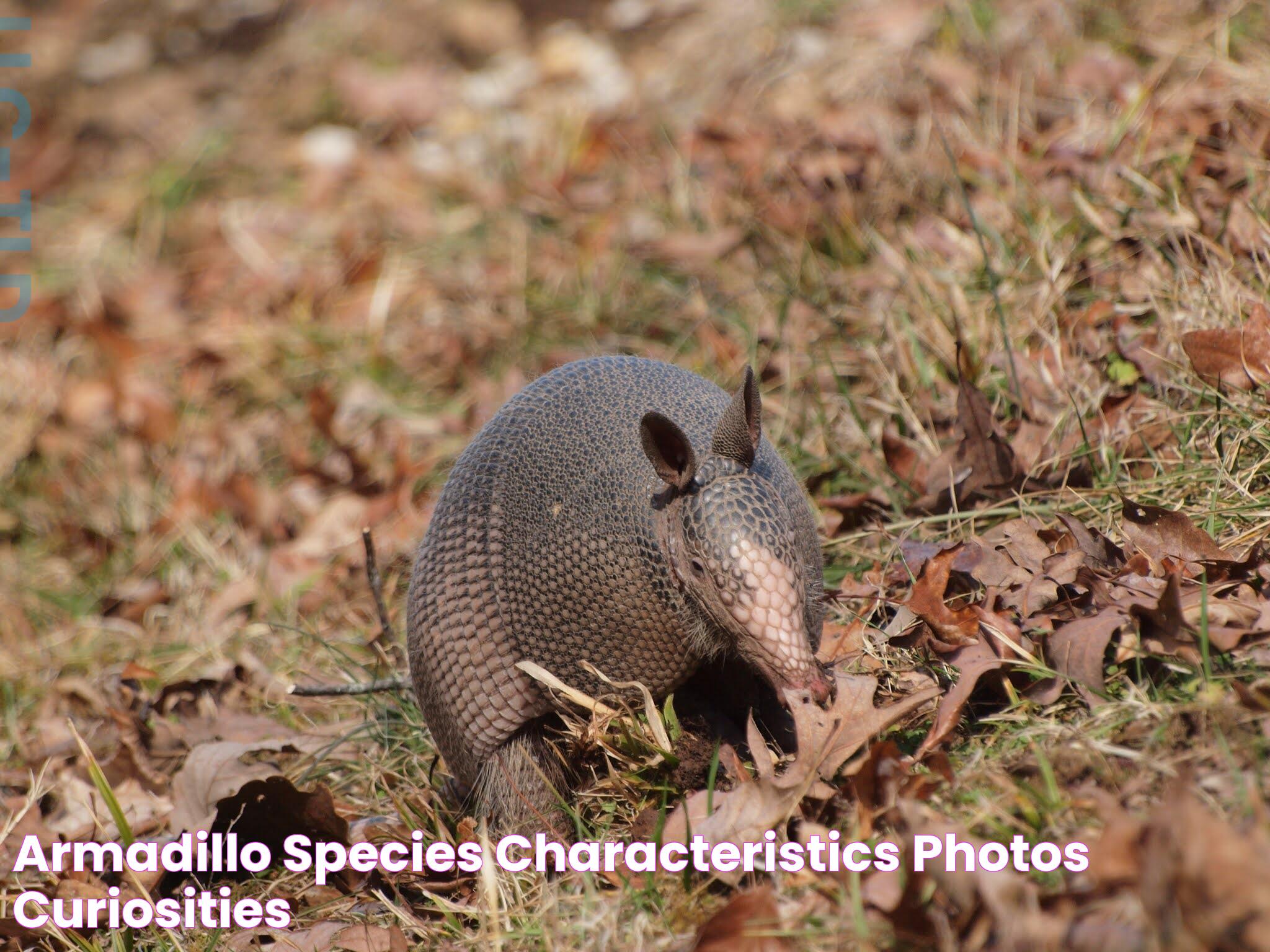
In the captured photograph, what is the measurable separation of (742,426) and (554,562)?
705mm

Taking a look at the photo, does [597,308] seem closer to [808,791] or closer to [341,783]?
[341,783]

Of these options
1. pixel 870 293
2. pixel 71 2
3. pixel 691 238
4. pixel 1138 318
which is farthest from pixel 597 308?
pixel 71 2

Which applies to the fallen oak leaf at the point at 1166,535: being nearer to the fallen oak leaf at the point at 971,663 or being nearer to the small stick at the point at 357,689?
the fallen oak leaf at the point at 971,663

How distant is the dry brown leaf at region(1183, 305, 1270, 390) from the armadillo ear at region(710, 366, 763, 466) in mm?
1818

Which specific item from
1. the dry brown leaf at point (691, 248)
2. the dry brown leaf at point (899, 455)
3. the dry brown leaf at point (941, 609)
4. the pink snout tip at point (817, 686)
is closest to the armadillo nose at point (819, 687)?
the pink snout tip at point (817, 686)

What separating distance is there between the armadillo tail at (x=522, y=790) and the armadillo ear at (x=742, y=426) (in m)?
1.14

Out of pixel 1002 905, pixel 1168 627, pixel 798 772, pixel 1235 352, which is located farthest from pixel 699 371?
pixel 1002 905

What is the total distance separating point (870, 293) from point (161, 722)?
390 centimetres

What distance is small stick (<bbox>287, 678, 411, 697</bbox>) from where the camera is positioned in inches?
167

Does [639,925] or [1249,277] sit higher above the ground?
[1249,277]

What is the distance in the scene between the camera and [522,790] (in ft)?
12.0

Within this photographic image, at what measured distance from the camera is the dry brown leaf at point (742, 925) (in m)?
2.71

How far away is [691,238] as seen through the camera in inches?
260

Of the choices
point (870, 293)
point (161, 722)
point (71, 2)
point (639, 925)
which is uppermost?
point (71, 2)
